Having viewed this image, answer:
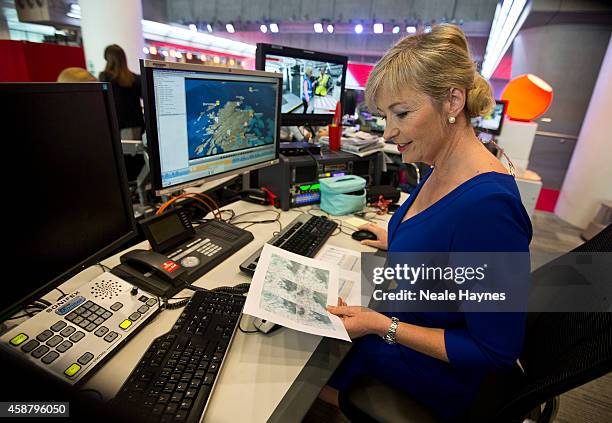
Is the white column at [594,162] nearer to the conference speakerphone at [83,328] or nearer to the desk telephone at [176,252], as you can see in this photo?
the desk telephone at [176,252]

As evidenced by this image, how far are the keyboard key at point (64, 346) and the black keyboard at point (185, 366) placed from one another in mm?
142

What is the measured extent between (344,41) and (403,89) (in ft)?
27.8

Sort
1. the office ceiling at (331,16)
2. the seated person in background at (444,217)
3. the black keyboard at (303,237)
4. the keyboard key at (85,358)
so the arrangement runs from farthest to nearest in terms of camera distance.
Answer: the office ceiling at (331,16)
the black keyboard at (303,237)
the seated person in background at (444,217)
the keyboard key at (85,358)

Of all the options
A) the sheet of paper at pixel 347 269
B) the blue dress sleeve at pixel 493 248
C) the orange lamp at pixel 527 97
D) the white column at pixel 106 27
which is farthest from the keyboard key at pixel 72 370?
the orange lamp at pixel 527 97

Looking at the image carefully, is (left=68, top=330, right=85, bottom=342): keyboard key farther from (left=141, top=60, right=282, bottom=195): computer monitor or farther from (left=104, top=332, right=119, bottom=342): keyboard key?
(left=141, top=60, right=282, bottom=195): computer monitor

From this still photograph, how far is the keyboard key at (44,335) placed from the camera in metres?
0.65

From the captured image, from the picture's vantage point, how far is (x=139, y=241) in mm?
1247

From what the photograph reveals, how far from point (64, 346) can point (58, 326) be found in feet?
0.17

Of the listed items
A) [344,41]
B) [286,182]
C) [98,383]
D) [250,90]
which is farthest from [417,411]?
[344,41]

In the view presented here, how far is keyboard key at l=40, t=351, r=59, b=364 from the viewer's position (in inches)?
24.5

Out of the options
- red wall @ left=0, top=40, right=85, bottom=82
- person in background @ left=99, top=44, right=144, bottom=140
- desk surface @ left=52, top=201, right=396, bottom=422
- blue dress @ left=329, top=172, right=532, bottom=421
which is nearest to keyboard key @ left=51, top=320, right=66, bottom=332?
desk surface @ left=52, top=201, right=396, bottom=422

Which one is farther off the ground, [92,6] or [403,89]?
[92,6]

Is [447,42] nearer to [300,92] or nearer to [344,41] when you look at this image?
[300,92]

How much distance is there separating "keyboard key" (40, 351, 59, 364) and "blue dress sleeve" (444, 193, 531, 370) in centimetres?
83
